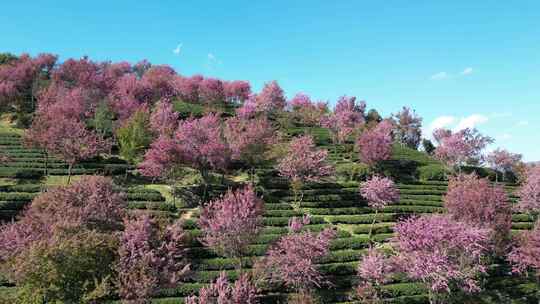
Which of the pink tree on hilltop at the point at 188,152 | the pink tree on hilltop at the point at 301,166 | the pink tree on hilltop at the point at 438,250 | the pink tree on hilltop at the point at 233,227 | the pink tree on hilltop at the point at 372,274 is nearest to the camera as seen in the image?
the pink tree on hilltop at the point at 438,250

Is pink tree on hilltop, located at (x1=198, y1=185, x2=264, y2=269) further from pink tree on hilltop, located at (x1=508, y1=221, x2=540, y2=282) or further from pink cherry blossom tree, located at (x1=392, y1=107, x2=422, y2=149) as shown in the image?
pink cherry blossom tree, located at (x1=392, y1=107, x2=422, y2=149)

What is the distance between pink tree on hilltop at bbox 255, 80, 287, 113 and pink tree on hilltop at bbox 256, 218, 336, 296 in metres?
58.4

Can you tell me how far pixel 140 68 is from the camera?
450 feet

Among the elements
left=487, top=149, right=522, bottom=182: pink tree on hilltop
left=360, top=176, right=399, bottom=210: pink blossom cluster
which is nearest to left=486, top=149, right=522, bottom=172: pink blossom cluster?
left=487, top=149, right=522, bottom=182: pink tree on hilltop

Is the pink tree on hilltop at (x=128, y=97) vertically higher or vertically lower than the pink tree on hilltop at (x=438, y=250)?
higher

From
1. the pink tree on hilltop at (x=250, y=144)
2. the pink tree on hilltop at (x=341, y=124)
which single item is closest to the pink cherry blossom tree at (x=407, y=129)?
the pink tree on hilltop at (x=341, y=124)

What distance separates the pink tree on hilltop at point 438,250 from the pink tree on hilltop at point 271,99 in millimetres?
59740

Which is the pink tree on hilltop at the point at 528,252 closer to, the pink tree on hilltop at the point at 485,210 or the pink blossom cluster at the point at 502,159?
the pink tree on hilltop at the point at 485,210

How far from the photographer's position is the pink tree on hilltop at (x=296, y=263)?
28.7 metres

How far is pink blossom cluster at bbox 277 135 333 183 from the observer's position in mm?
49000

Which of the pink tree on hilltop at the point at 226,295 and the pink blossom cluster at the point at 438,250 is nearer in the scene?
the pink tree on hilltop at the point at 226,295

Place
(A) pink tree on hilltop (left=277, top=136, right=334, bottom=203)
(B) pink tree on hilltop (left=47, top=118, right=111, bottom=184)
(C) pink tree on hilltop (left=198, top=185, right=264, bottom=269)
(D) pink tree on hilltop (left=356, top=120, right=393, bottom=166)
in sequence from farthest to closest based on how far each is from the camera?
(D) pink tree on hilltop (left=356, top=120, right=393, bottom=166)
(A) pink tree on hilltop (left=277, top=136, right=334, bottom=203)
(B) pink tree on hilltop (left=47, top=118, right=111, bottom=184)
(C) pink tree on hilltop (left=198, top=185, right=264, bottom=269)

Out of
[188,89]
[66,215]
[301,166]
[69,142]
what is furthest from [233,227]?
[188,89]

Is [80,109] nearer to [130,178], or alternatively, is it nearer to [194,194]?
[130,178]
